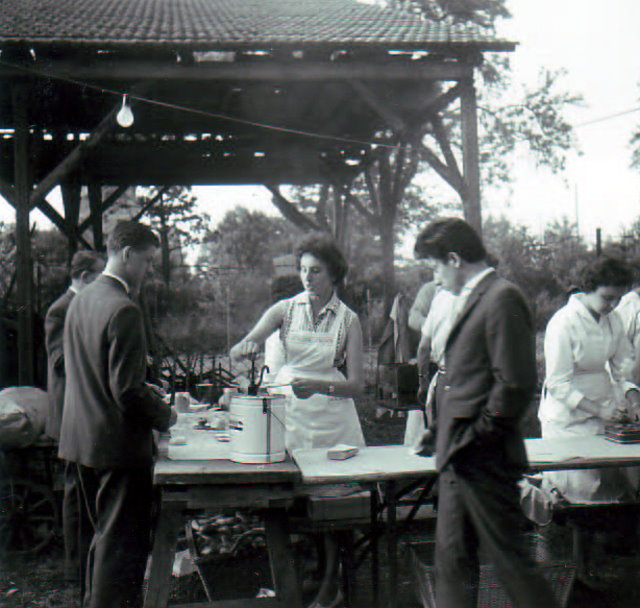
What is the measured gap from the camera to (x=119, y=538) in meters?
3.19

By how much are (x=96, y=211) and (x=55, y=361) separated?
9.56 metres

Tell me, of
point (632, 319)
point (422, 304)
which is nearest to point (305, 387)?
point (632, 319)

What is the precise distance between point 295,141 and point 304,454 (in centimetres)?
924

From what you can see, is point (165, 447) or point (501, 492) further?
point (165, 447)

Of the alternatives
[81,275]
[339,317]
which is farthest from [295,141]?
[339,317]

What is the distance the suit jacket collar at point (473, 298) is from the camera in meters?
2.79

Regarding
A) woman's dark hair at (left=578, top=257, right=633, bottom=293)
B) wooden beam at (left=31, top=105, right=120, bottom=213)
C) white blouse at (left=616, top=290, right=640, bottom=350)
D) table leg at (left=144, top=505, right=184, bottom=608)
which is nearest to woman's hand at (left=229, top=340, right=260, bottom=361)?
table leg at (left=144, top=505, right=184, bottom=608)

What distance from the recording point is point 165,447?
3645mm

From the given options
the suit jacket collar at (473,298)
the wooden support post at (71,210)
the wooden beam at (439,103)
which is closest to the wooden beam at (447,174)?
the wooden beam at (439,103)

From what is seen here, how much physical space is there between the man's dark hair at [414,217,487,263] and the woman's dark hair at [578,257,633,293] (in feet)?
4.67

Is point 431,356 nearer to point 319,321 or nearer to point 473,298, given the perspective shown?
point 319,321

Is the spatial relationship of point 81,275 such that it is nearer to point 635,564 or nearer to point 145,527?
point 145,527

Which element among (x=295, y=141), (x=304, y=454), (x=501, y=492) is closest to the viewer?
(x=501, y=492)

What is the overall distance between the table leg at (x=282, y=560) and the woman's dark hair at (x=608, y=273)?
2067mm
